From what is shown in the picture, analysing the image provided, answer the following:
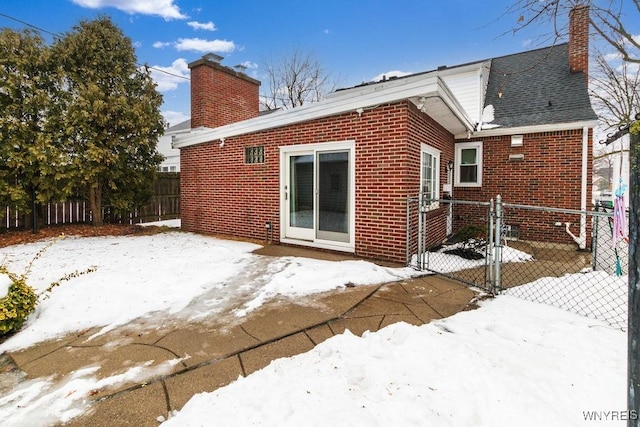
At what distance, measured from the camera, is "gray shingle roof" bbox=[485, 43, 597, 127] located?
7879mm

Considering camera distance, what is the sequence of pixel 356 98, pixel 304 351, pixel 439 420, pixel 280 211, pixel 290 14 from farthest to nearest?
pixel 290 14, pixel 280 211, pixel 356 98, pixel 304 351, pixel 439 420

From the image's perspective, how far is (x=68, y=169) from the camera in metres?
7.80

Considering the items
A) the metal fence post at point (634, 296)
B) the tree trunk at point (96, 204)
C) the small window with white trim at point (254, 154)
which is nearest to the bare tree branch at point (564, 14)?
the metal fence post at point (634, 296)

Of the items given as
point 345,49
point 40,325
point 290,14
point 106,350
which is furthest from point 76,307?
point 345,49

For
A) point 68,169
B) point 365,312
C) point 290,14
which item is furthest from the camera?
point 290,14

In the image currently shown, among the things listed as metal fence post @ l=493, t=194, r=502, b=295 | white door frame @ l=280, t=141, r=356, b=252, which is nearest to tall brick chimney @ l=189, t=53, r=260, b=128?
white door frame @ l=280, t=141, r=356, b=252

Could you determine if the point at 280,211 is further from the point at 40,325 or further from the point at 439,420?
the point at 439,420

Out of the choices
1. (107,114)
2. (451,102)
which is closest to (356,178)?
(451,102)

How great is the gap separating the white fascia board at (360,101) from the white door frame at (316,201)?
22.3 inches

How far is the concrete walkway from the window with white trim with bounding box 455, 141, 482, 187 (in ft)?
19.3

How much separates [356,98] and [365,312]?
3735 millimetres

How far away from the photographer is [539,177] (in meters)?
8.03

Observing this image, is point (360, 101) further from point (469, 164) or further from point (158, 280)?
point (469, 164)

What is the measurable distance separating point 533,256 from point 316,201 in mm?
4594
